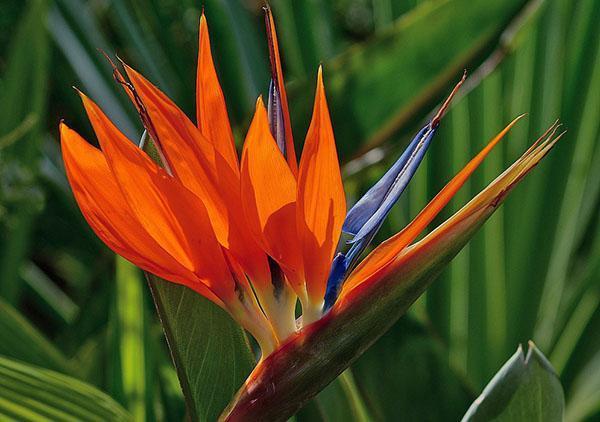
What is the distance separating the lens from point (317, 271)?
1.76 ft

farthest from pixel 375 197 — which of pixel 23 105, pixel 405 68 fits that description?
pixel 23 105

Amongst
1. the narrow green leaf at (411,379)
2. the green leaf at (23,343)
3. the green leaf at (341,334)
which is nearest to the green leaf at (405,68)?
the narrow green leaf at (411,379)

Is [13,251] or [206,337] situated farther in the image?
[13,251]

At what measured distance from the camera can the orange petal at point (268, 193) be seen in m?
0.51

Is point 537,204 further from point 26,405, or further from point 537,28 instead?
point 26,405

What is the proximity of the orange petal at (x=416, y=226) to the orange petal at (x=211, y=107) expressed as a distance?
0.31ft

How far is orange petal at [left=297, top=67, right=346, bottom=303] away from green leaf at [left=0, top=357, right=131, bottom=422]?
284 mm

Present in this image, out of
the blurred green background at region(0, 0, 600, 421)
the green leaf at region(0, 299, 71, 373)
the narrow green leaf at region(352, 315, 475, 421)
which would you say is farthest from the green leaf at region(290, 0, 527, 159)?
the green leaf at region(0, 299, 71, 373)

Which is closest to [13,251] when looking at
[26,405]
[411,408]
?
[26,405]

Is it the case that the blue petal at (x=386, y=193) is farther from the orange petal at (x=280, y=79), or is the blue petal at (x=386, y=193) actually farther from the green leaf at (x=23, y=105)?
the green leaf at (x=23, y=105)

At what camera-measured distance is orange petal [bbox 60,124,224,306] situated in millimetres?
520

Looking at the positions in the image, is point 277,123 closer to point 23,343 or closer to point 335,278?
point 335,278

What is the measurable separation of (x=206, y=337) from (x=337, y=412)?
0.16 m

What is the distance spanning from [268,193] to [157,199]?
0.20ft
